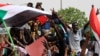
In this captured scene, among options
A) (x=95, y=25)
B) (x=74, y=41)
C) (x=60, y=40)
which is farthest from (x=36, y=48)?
(x=95, y=25)

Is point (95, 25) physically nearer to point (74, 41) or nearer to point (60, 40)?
point (74, 41)

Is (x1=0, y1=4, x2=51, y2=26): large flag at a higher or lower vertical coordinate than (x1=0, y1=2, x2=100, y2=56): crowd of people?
higher

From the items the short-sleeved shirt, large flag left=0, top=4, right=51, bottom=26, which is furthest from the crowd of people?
large flag left=0, top=4, right=51, bottom=26

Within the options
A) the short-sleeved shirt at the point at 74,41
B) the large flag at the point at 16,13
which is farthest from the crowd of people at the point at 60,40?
the large flag at the point at 16,13

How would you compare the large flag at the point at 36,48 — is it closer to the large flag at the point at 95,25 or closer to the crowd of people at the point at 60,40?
the crowd of people at the point at 60,40

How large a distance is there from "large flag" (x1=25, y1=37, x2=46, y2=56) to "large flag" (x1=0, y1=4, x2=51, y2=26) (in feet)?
1.95

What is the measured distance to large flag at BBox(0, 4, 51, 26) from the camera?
8788mm

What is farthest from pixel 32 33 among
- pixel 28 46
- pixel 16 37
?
pixel 28 46

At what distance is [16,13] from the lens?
8.89 metres

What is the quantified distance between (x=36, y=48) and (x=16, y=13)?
2.52 feet

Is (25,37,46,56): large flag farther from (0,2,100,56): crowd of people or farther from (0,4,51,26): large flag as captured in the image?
(0,4,51,26): large flag

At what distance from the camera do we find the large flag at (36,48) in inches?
339

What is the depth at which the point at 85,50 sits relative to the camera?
898 centimetres

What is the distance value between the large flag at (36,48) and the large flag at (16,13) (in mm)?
594
